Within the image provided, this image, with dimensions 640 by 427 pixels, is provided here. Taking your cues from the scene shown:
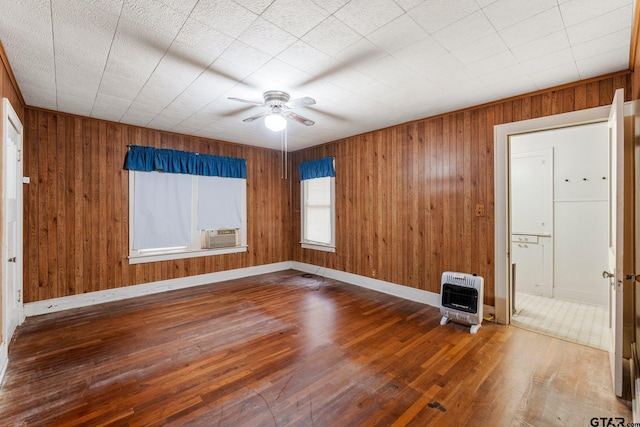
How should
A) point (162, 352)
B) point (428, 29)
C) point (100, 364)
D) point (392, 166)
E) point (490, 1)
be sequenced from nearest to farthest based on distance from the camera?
point (490, 1) → point (428, 29) → point (100, 364) → point (162, 352) → point (392, 166)

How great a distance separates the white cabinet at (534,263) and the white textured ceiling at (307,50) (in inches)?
102

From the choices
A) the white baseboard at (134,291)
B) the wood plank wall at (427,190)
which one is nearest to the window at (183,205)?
the white baseboard at (134,291)

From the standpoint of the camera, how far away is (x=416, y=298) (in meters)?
4.19

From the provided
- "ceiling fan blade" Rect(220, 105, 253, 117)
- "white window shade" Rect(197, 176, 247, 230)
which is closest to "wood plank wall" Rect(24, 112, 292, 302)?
"white window shade" Rect(197, 176, 247, 230)

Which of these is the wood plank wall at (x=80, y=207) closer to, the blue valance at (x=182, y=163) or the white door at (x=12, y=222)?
the blue valance at (x=182, y=163)

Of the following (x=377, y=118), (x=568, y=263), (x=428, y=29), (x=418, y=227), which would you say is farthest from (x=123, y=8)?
(x=568, y=263)

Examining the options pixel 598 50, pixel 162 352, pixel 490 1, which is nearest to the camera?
pixel 490 1

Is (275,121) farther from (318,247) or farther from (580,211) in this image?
(580,211)

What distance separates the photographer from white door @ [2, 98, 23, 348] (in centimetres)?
246

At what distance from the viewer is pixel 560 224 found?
170 inches

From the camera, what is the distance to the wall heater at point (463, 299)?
3.17m

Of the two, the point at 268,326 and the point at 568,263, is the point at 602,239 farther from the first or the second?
the point at 268,326

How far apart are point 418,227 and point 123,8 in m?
3.94

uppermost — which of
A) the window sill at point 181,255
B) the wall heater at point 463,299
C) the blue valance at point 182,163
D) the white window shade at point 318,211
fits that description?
the blue valance at point 182,163
